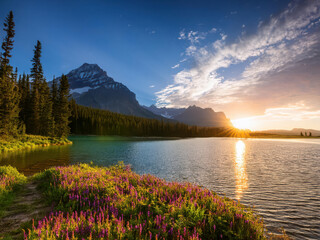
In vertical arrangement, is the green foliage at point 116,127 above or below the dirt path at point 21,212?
above

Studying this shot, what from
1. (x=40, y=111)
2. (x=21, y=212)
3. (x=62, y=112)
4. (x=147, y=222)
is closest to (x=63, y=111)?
(x=62, y=112)

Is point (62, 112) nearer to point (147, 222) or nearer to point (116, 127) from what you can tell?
point (147, 222)

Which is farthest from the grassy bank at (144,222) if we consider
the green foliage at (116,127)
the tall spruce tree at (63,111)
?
the green foliage at (116,127)

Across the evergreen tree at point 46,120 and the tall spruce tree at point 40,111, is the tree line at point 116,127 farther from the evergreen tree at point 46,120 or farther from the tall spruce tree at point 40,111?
the evergreen tree at point 46,120

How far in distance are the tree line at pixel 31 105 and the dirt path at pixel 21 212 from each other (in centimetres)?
3098

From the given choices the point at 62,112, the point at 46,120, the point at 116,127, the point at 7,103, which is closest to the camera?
the point at 7,103

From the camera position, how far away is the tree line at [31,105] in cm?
3044

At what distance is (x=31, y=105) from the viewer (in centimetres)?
5169

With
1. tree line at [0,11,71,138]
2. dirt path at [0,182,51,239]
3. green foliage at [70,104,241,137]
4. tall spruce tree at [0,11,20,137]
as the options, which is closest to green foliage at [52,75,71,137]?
tree line at [0,11,71,138]

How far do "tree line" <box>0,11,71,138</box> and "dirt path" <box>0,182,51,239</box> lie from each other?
102ft

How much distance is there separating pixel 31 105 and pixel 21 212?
194ft

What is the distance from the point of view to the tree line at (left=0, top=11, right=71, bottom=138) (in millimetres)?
30438

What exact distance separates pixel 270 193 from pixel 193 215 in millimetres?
8128

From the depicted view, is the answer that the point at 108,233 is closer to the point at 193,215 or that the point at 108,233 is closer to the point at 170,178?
the point at 193,215
